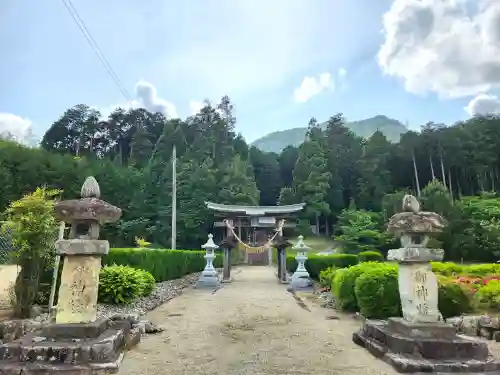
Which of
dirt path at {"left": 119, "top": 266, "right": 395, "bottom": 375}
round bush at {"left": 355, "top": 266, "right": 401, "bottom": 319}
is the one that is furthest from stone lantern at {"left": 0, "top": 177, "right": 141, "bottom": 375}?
round bush at {"left": 355, "top": 266, "right": 401, "bottom": 319}

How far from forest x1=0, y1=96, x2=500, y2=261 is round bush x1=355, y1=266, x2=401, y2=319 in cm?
1830

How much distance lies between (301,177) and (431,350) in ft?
124

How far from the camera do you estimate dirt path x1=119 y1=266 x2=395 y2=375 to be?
179 inches

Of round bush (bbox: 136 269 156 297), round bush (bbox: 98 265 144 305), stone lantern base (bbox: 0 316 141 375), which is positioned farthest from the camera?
round bush (bbox: 136 269 156 297)

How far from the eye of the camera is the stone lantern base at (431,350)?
162 inches

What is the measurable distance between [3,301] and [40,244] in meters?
2.62

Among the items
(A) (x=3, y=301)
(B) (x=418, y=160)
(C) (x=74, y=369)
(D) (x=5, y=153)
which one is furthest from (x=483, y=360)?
(B) (x=418, y=160)

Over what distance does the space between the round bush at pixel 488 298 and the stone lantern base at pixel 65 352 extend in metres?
7.03

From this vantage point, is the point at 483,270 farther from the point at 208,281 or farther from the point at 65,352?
the point at 65,352

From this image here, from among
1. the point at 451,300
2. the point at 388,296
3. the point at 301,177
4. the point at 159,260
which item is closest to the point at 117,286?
the point at 159,260

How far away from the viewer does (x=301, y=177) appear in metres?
41.8

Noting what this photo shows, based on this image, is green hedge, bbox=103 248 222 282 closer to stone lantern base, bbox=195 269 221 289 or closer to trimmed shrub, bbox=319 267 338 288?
stone lantern base, bbox=195 269 221 289

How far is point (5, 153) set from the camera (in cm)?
3012

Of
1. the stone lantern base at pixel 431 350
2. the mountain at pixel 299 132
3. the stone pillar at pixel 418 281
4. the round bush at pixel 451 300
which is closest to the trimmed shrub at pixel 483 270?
the round bush at pixel 451 300
